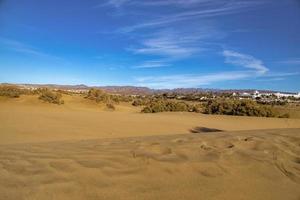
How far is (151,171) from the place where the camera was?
3553 millimetres

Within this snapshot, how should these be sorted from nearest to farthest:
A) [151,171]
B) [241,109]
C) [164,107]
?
1. [151,171]
2. [241,109]
3. [164,107]

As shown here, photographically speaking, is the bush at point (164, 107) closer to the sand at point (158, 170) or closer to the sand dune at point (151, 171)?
the sand at point (158, 170)

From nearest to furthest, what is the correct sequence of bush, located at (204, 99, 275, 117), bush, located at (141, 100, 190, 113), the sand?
the sand
bush, located at (204, 99, 275, 117)
bush, located at (141, 100, 190, 113)

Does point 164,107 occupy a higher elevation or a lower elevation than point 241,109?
lower

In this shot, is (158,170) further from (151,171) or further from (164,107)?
(164,107)

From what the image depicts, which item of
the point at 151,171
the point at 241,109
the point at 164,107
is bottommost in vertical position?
the point at 164,107

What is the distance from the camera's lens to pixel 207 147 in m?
4.78

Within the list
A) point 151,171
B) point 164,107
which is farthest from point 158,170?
point 164,107

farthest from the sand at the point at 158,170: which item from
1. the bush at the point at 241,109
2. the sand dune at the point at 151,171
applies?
the bush at the point at 241,109

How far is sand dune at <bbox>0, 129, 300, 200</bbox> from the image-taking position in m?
3.02

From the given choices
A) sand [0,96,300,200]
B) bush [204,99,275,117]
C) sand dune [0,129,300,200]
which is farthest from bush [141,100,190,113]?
sand dune [0,129,300,200]

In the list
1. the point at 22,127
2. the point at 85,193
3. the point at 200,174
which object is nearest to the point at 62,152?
the point at 85,193

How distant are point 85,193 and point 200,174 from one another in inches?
47.8

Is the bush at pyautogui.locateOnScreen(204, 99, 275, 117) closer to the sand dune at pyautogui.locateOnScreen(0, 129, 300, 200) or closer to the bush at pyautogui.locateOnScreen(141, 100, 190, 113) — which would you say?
the bush at pyautogui.locateOnScreen(141, 100, 190, 113)
